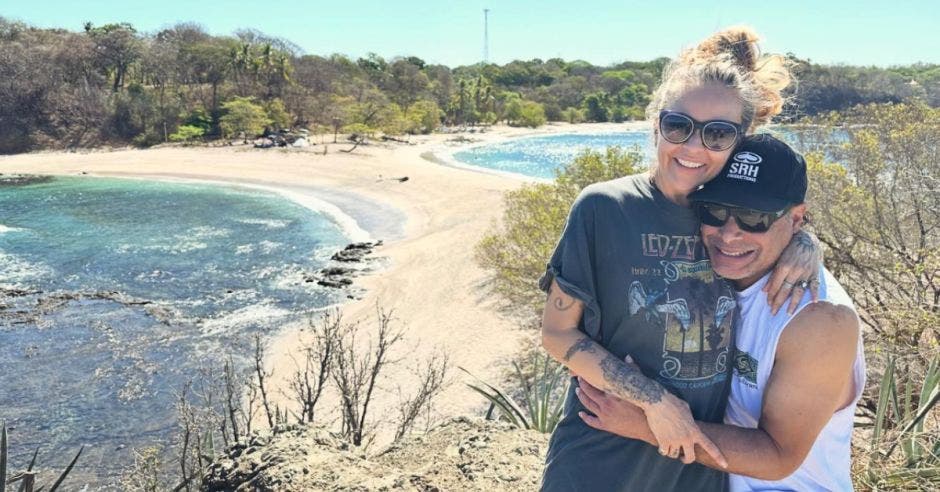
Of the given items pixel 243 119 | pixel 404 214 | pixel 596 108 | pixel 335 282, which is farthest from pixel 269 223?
pixel 596 108

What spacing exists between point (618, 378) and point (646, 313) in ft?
0.72

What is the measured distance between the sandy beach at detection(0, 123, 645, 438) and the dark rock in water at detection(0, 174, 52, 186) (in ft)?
4.58

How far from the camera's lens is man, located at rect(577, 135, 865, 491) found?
166 centimetres

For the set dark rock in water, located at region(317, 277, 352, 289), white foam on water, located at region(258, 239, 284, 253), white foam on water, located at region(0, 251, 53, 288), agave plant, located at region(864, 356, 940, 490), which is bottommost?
dark rock in water, located at region(317, 277, 352, 289)

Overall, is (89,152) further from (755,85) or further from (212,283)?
(755,85)

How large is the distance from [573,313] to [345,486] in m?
1.53

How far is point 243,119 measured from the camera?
4650 cm

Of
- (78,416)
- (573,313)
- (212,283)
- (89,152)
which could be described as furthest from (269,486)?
(89,152)

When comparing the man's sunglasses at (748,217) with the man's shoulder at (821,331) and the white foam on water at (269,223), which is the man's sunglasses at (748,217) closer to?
the man's shoulder at (821,331)

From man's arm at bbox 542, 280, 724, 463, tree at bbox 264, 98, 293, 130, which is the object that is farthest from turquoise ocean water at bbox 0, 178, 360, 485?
tree at bbox 264, 98, 293, 130

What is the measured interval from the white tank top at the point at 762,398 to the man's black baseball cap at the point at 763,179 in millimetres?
243

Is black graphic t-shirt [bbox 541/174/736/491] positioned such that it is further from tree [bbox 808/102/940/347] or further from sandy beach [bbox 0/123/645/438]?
tree [bbox 808/102/940/347]

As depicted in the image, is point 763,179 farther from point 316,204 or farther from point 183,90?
point 183,90

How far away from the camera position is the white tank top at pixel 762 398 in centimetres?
178
